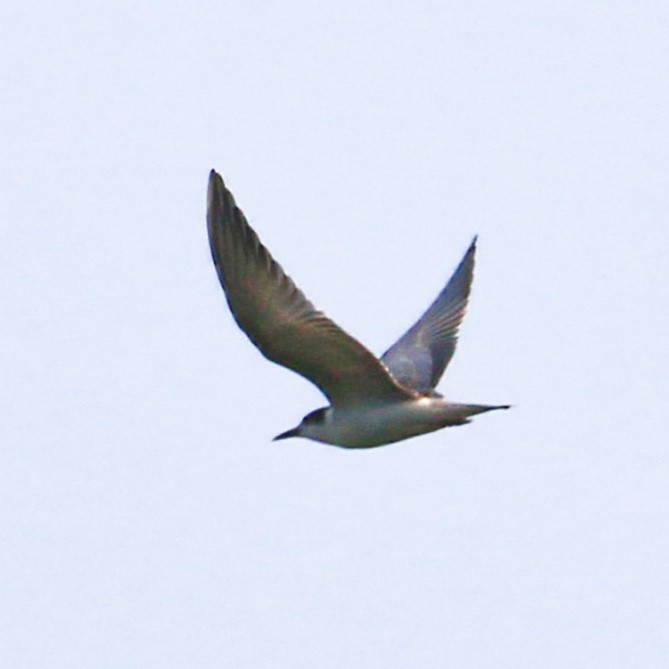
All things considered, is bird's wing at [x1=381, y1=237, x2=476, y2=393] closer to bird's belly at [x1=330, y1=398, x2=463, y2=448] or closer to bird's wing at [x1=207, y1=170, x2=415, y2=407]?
bird's belly at [x1=330, y1=398, x2=463, y2=448]

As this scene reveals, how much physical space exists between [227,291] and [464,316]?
202 inches

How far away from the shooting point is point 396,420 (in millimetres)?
16656

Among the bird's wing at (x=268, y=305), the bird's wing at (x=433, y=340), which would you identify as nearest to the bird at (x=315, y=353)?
the bird's wing at (x=268, y=305)

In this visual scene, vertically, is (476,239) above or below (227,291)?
above

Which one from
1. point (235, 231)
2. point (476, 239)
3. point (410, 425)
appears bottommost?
point (410, 425)

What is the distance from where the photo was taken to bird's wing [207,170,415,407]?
15547 millimetres

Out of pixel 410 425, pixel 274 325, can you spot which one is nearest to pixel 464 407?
pixel 410 425

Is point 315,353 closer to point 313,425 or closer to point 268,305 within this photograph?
point 268,305

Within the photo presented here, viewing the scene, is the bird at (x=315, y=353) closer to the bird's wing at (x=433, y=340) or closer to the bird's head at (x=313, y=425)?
the bird's head at (x=313, y=425)

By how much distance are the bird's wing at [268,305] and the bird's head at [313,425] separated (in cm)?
98

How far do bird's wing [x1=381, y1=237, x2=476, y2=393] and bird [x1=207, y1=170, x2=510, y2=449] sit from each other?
120 cm

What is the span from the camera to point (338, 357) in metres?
16.0

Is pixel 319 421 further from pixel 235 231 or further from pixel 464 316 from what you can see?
pixel 464 316

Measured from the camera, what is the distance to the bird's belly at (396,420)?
54.5 ft
